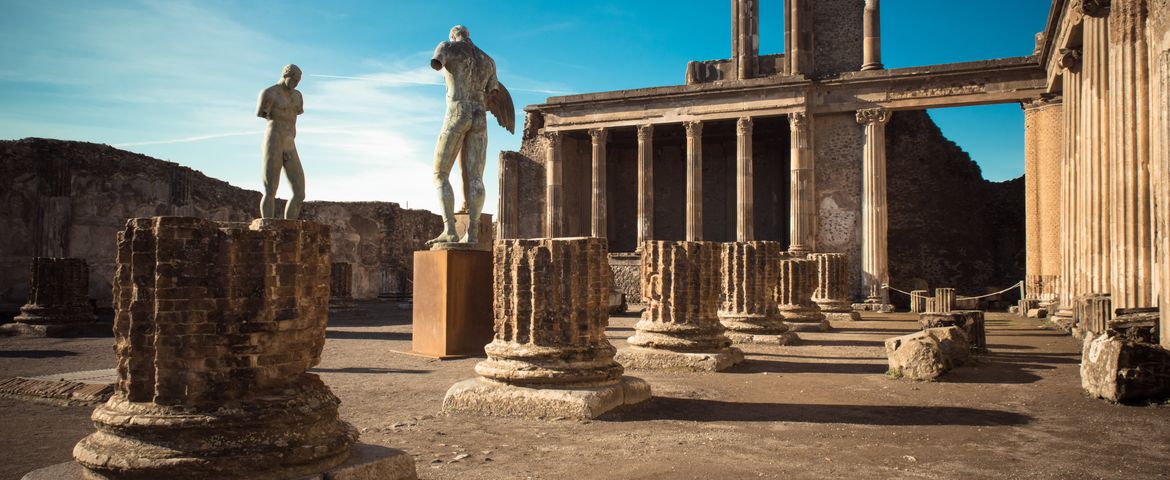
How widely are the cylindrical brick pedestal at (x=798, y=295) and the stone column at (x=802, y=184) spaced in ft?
31.6

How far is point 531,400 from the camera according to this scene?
216 inches

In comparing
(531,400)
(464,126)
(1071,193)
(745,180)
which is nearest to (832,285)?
(1071,193)

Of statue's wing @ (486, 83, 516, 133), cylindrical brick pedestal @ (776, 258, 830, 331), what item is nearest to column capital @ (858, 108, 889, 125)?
cylindrical brick pedestal @ (776, 258, 830, 331)

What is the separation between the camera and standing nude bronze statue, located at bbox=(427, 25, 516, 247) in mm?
8586

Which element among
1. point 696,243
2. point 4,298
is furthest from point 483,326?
point 4,298

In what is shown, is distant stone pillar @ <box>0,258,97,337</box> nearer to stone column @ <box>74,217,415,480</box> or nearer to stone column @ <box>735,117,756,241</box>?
stone column @ <box>74,217,415,480</box>

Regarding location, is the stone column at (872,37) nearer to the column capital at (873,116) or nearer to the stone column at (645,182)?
the column capital at (873,116)

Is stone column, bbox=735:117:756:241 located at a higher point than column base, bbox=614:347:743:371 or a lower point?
higher

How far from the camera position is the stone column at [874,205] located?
873 inches

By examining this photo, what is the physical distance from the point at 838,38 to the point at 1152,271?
56.1 ft

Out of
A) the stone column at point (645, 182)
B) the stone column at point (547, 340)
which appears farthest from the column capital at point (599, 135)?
the stone column at point (547, 340)

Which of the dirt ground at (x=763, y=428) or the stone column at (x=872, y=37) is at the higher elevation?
the stone column at (x=872, y=37)

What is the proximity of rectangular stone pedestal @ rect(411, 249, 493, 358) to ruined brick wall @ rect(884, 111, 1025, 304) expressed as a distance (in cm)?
2210

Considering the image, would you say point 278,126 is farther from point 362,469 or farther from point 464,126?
point 362,469
